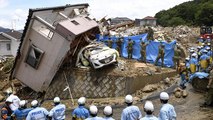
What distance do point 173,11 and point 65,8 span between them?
53185 mm

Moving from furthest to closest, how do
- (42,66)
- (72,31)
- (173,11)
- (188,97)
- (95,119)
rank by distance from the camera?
1. (173,11)
2. (42,66)
3. (72,31)
4. (188,97)
5. (95,119)

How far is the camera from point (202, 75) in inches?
607

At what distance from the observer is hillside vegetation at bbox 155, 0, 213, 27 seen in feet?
183

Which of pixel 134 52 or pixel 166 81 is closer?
pixel 166 81

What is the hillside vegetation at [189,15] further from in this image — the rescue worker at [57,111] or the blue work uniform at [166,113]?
the blue work uniform at [166,113]

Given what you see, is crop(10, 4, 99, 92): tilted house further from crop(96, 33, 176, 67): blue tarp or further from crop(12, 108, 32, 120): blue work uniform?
crop(12, 108, 32, 120): blue work uniform

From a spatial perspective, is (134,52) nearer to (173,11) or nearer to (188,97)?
(188,97)

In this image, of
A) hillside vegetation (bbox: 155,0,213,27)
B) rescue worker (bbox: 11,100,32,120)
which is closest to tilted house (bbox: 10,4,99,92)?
rescue worker (bbox: 11,100,32,120)

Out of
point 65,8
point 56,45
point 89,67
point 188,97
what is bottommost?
point 188,97

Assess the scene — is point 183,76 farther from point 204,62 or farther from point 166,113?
point 166,113

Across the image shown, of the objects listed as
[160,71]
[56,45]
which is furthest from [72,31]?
[160,71]

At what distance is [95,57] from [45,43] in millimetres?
2767

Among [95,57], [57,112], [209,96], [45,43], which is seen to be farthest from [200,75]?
[57,112]

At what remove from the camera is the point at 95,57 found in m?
18.3
